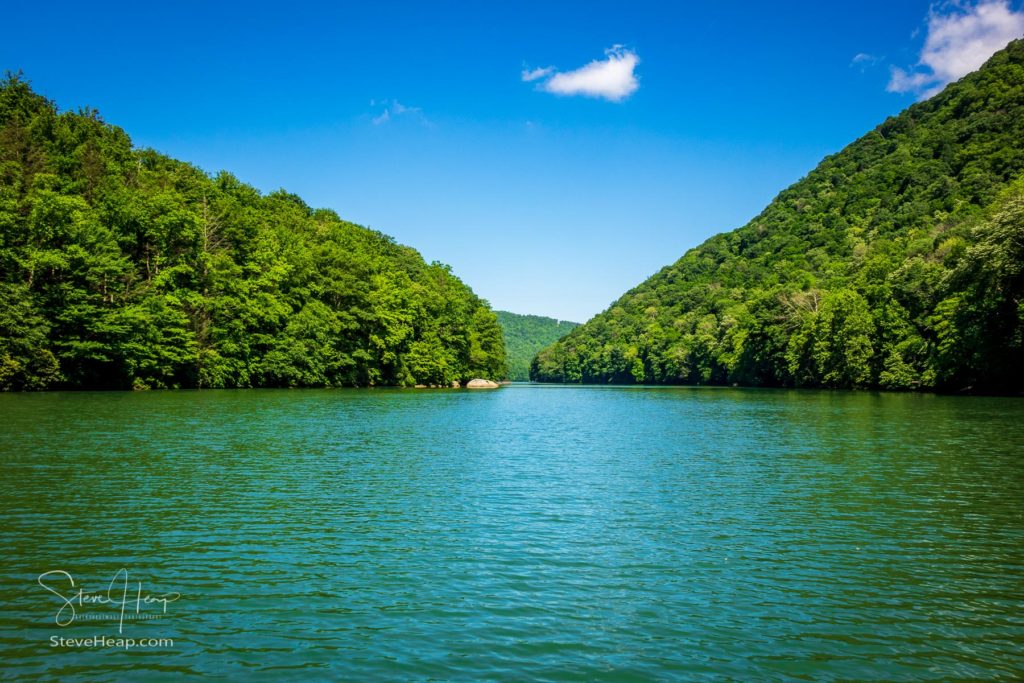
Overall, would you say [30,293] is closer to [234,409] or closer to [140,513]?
[234,409]

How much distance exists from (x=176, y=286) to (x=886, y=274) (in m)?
90.9

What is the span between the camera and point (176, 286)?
74062 millimetres

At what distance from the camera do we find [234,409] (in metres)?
45.5

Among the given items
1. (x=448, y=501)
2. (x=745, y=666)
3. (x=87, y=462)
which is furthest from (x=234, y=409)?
(x=745, y=666)

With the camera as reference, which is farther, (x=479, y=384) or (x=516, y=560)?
(x=479, y=384)

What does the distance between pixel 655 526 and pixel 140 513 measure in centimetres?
1190

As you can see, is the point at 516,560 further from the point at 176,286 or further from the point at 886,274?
the point at 886,274

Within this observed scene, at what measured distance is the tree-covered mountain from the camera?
2388 inches
